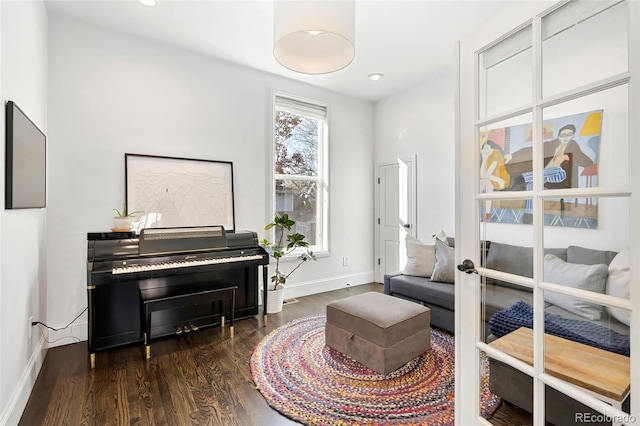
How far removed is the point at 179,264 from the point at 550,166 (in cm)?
274

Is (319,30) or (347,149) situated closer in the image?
(319,30)

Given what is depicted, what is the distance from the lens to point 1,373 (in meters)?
1.55

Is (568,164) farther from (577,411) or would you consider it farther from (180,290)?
(180,290)

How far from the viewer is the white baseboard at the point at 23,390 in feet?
5.37

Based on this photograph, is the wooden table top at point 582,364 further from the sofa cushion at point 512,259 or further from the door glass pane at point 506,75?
the door glass pane at point 506,75

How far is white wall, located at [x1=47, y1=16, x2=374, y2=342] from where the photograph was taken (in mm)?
2766

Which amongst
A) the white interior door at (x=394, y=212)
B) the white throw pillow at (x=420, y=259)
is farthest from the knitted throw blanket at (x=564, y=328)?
the white interior door at (x=394, y=212)

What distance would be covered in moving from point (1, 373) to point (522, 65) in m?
2.85

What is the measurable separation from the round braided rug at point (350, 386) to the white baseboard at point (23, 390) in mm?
1324

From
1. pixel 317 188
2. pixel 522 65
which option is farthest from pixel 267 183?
pixel 522 65

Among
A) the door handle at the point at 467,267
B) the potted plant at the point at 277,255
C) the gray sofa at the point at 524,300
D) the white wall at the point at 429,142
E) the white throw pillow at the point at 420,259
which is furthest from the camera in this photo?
the white wall at the point at 429,142

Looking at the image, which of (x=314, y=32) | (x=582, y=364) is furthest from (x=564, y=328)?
(x=314, y=32)

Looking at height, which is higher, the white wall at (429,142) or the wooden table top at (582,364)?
the white wall at (429,142)

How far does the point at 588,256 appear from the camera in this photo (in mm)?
1074
